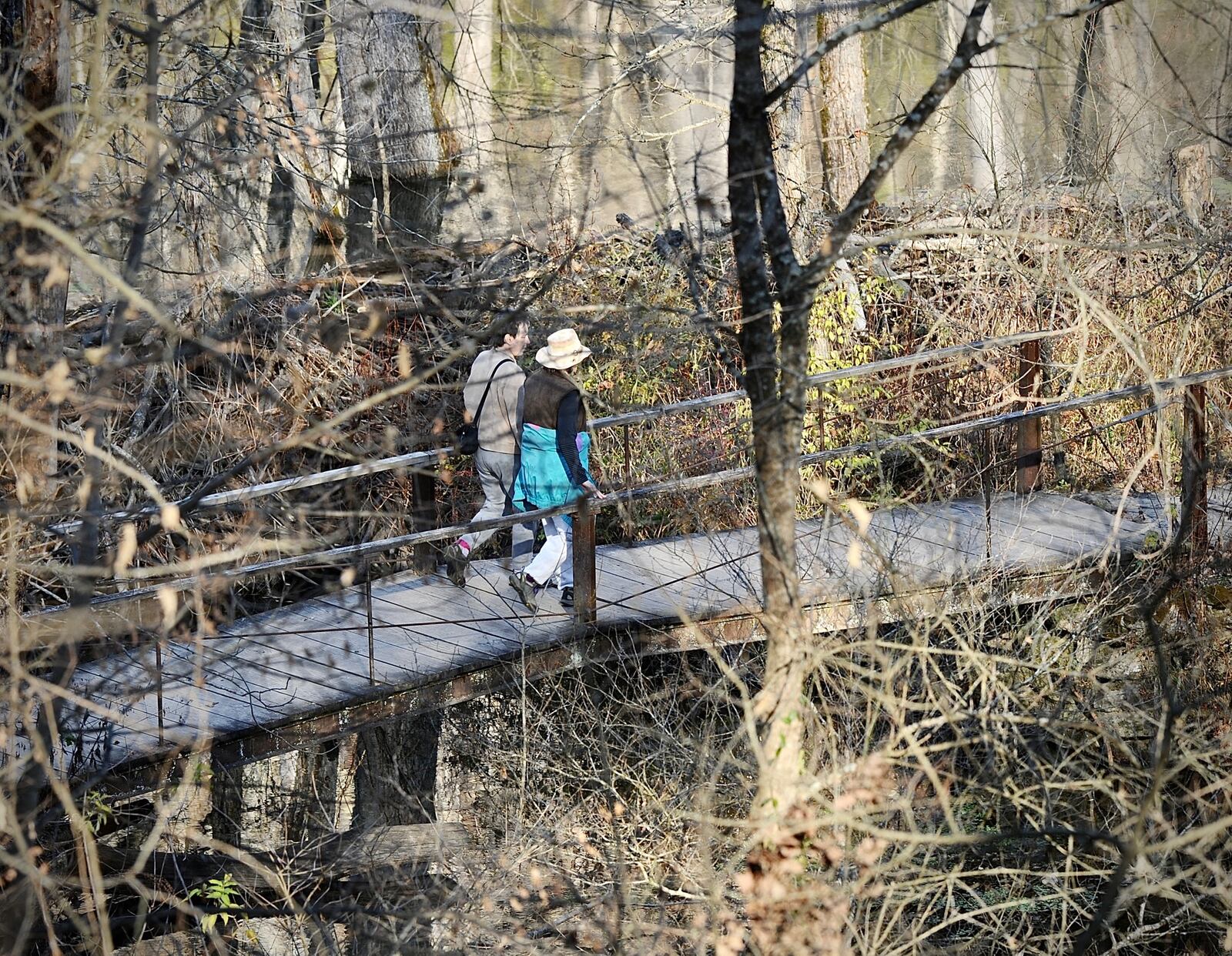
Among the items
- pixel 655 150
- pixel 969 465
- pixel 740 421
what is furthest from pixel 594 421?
pixel 655 150

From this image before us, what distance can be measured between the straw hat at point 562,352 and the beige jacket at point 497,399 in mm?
279

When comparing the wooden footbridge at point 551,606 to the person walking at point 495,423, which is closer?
the wooden footbridge at point 551,606

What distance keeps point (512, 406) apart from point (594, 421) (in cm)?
59

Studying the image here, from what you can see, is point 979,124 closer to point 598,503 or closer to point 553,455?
point 553,455

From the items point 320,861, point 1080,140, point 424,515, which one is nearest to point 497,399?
Answer: point 424,515

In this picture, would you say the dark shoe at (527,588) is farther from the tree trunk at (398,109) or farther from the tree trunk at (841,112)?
the tree trunk at (841,112)

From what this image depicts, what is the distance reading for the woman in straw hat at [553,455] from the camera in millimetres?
7621

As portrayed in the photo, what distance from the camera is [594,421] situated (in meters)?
7.64

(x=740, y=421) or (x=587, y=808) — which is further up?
(x=740, y=421)

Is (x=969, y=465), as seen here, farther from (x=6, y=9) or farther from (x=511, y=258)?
(x=6, y=9)

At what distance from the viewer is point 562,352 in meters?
7.67

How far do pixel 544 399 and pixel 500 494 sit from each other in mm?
742

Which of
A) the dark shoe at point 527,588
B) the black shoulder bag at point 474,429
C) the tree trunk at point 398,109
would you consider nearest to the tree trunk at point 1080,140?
the tree trunk at point 398,109

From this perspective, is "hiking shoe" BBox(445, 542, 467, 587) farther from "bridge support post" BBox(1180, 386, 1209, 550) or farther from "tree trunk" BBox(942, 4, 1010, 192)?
"tree trunk" BBox(942, 4, 1010, 192)
